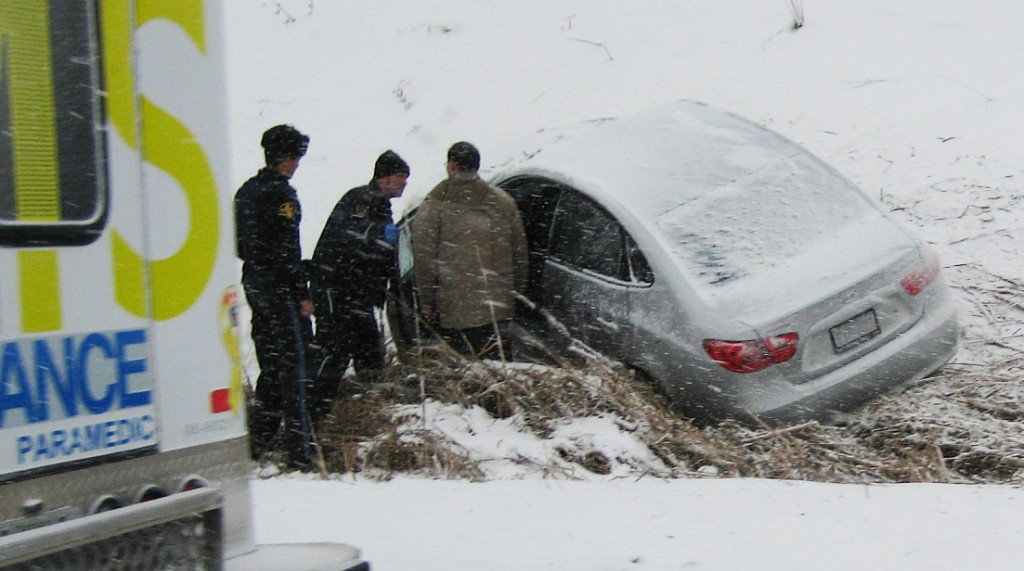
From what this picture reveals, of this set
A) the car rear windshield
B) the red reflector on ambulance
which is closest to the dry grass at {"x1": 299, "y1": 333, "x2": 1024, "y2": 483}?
the car rear windshield

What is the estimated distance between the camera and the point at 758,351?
596cm

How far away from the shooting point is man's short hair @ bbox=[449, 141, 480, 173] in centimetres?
715

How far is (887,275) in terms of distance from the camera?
623 centimetres

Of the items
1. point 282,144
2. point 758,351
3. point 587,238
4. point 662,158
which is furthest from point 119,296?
point 662,158

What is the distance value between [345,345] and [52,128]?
4341 mm

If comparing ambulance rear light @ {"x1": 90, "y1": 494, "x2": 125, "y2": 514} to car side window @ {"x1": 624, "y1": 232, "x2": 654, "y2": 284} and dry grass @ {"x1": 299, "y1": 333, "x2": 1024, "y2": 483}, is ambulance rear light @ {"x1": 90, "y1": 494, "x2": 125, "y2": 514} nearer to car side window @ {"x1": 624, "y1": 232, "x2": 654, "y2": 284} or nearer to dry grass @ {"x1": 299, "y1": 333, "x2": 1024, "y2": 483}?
dry grass @ {"x1": 299, "y1": 333, "x2": 1024, "y2": 483}

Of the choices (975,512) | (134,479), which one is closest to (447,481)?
(975,512)

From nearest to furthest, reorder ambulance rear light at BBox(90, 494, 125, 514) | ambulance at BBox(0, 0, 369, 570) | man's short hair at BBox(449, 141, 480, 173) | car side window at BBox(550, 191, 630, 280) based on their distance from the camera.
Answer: ambulance at BBox(0, 0, 369, 570)
ambulance rear light at BBox(90, 494, 125, 514)
car side window at BBox(550, 191, 630, 280)
man's short hair at BBox(449, 141, 480, 173)

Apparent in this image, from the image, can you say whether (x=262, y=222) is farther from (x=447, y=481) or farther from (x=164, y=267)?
(x=164, y=267)

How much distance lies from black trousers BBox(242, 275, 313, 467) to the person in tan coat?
3.16 ft

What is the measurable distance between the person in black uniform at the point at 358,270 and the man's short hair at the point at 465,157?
34cm

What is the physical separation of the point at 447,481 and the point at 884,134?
237 inches

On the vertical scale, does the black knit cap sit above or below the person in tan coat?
above

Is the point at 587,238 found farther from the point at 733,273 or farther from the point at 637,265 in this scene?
the point at 733,273
